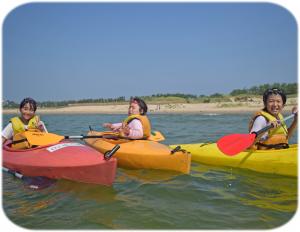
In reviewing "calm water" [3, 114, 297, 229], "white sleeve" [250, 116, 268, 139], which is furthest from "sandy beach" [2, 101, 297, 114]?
"calm water" [3, 114, 297, 229]

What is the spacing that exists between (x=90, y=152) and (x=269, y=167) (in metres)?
2.17

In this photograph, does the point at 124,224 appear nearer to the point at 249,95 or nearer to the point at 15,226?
the point at 15,226

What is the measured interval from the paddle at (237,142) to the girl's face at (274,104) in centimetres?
31

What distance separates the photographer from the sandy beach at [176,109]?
1777 centimetres

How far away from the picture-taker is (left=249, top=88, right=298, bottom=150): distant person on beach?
4.55m

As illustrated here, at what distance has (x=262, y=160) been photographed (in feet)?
15.0

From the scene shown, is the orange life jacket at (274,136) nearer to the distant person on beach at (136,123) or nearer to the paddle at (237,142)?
the paddle at (237,142)

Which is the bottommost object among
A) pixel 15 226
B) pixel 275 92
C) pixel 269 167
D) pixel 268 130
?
pixel 15 226

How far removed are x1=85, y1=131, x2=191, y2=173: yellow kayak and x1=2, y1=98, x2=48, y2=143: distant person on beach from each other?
1.32 m

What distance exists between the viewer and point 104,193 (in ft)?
12.6

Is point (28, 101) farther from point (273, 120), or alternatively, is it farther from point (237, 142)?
point (273, 120)

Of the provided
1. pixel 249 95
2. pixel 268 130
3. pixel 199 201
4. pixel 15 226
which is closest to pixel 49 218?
pixel 15 226

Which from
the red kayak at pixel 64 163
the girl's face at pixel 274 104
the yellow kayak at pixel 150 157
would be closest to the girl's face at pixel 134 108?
the yellow kayak at pixel 150 157

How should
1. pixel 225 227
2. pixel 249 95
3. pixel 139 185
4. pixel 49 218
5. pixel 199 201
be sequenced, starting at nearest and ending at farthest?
pixel 225 227 < pixel 49 218 < pixel 199 201 < pixel 139 185 < pixel 249 95
